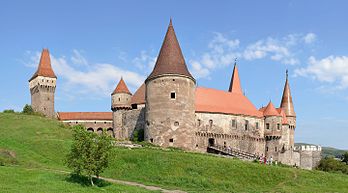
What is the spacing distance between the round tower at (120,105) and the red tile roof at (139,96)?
1383 millimetres

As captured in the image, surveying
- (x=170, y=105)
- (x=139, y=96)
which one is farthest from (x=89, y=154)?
(x=139, y=96)

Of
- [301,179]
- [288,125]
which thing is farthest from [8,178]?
[288,125]

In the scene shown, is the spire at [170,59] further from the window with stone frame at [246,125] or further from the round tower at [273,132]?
the round tower at [273,132]

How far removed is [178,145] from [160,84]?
7.49 metres

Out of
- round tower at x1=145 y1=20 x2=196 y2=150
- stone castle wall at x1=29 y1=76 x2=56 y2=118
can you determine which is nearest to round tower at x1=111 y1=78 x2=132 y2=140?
round tower at x1=145 y1=20 x2=196 y2=150

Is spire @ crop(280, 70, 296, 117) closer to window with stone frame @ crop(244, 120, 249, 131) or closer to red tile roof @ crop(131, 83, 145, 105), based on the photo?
window with stone frame @ crop(244, 120, 249, 131)

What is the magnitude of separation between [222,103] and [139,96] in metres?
11.9

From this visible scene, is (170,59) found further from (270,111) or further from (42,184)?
(42,184)

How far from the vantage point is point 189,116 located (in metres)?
51.0

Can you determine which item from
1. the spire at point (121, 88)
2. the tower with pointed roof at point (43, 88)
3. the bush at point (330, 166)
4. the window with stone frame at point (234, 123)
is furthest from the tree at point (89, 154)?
the tower with pointed roof at point (43, 88)

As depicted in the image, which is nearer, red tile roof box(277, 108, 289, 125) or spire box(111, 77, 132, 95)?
spire box(111, 77, 132, 95)

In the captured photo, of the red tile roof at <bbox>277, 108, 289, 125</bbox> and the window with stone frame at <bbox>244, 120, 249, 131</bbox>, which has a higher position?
the red tile roof at <bbox>277, 108, 289, 125</bbox>

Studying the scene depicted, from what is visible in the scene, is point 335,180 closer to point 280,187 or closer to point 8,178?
point 280,187

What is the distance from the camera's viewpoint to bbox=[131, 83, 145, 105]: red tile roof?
59562 millimetres
